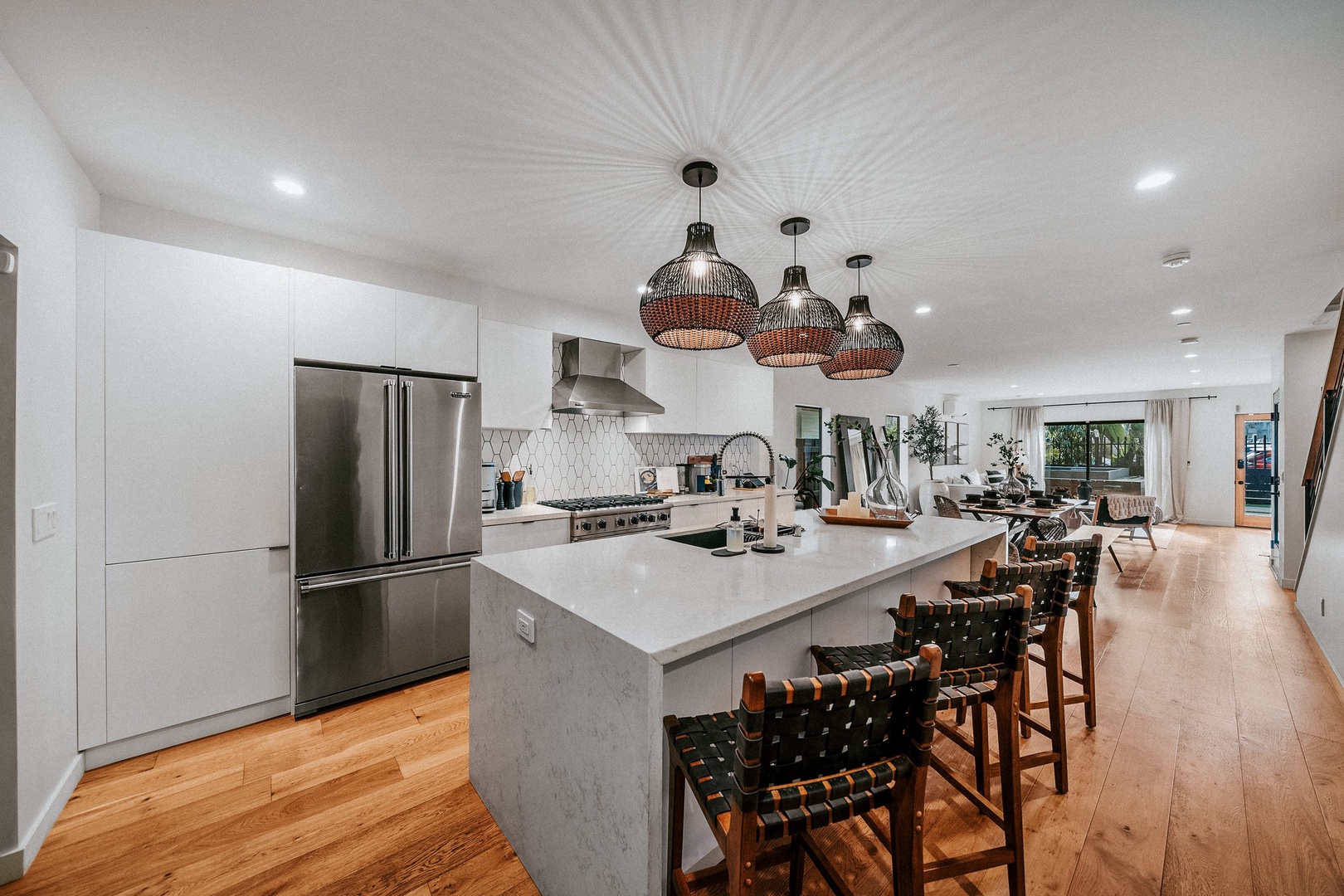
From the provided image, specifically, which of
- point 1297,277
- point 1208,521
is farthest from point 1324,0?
point 1208,521

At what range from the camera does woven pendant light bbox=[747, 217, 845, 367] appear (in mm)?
2203

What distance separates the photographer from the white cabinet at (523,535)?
3195 mm

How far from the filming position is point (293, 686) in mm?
2549

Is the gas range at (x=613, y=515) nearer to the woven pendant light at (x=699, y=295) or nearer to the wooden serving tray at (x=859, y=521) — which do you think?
the wooden serving tray at (x=859, y=521)

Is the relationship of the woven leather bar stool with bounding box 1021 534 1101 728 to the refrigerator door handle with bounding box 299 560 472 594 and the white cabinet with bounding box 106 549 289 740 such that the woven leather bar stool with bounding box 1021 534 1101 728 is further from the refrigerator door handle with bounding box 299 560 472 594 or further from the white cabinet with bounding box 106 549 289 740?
the white cabinet with bounding box 106 549 289 740

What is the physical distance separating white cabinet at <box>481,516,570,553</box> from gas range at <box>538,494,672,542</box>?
0.08 m

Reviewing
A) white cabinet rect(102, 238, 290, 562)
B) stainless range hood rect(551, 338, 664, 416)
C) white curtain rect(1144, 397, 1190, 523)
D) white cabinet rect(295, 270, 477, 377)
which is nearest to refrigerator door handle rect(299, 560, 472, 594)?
white cabinet rect(102, 238, 290, 562)

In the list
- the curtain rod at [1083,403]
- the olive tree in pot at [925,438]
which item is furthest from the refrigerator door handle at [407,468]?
the curtain rod at [1083,403]

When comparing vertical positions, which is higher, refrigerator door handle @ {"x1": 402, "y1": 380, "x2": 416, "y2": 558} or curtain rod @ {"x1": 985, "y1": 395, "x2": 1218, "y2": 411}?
curtain rod @ {"x1": 985, "y1": 395, "x2": 1218, "y2": 411}

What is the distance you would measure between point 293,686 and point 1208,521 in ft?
42.0

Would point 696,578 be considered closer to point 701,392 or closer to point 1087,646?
point 1087,646

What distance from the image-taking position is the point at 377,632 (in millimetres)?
2738

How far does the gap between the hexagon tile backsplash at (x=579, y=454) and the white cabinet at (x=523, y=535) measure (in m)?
0.63

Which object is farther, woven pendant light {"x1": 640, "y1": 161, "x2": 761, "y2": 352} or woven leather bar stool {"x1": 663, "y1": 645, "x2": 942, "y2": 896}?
woven pendant light {"x1": 640, "y1": 161, "x2": 761, "y2": 352}
